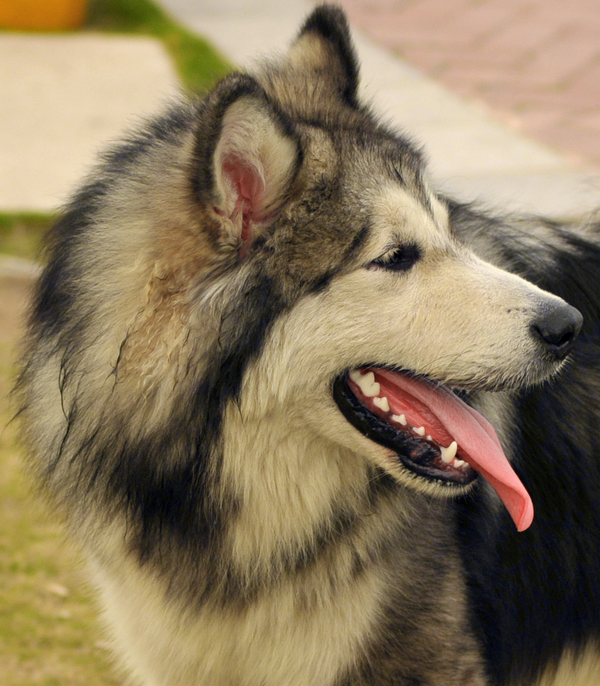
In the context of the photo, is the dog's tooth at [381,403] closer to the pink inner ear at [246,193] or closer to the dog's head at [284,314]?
the dog's head at [284,314]

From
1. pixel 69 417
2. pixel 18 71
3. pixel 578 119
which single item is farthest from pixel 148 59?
pixel 69 417

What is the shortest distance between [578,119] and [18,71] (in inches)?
196

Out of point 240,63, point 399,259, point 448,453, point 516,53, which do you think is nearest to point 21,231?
point 240,63

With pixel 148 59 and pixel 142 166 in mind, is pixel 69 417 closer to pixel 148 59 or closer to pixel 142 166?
pixel 142 166

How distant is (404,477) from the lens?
7.82 ft

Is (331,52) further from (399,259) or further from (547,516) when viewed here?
(547,516)

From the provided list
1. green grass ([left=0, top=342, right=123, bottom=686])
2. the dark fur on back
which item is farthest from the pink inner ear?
green grass ([left=0, top=342, right=123, bottom=686])

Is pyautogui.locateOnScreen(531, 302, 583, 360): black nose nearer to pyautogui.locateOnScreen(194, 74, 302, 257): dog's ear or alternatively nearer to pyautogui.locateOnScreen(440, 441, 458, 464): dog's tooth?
pyautogui.locateOnScreen(440, 441, 458, 464): dog's tooth

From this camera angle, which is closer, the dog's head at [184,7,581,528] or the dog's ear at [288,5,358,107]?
the dog's head at [184,7,581,528]

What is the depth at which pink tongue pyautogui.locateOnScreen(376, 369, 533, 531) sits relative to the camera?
8.02ft

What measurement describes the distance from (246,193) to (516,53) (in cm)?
770

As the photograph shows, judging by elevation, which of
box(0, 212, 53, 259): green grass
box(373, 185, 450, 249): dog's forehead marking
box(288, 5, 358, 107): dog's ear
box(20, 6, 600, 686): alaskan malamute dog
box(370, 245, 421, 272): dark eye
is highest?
box(288, 5, 358, 107): dog's ear

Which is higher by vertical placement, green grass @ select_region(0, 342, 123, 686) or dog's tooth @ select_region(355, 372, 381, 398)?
dog's tooth @ select_region(355, 372, 381, 398)

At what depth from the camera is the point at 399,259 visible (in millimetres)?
2377
